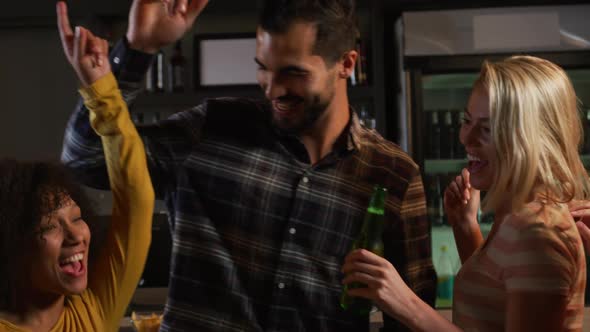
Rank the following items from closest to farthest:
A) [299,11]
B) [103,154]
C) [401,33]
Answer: [103,154]
[299,11]
[401,33]

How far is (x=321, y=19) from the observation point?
1.61 metres

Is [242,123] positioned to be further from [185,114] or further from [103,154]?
[103,154]

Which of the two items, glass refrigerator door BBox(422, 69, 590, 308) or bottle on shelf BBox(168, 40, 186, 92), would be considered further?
bottle on shelf BBox(168, 40, 186, 92)

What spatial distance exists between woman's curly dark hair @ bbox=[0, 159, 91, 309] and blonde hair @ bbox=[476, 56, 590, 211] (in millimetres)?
742

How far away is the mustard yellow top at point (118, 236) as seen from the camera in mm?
1301

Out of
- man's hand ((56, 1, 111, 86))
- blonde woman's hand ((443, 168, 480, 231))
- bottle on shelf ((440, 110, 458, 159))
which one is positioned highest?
man's hand ((56, 1, 111, 86))

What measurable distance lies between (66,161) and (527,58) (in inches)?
32.7

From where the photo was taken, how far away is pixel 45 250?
1.32m

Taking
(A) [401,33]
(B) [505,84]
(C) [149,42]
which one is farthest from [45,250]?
(A) [401,33]

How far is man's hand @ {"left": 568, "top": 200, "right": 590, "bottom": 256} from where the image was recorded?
1.45 metres

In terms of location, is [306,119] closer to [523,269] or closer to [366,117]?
[523,269]

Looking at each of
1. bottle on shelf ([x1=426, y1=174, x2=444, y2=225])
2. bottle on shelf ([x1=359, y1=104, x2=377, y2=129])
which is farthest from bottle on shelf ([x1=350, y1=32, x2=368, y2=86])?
bottle on shelf ([x1=426, y1=174, x2=444, y2=225])

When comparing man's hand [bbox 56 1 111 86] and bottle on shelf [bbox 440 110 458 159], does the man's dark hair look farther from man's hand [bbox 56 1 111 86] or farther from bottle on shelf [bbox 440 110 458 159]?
bottle on shelf [bbox 440 110 458 159]

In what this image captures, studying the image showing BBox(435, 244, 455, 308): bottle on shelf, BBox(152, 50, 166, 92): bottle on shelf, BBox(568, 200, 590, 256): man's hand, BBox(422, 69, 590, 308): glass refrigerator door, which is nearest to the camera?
BBox(568, 200, 590, 256): man's hand
